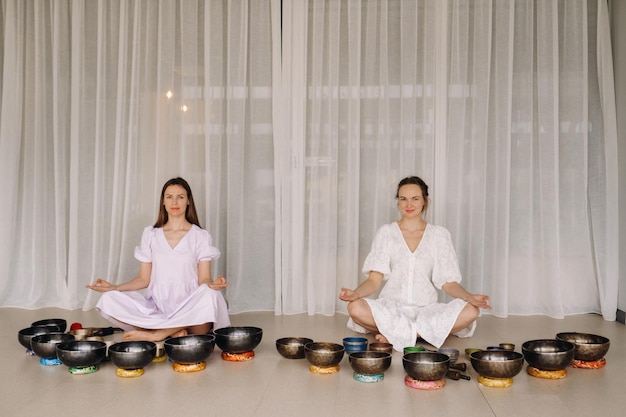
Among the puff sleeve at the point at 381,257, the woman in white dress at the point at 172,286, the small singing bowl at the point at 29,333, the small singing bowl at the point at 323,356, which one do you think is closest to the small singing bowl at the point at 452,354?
the small singing bowl at the point at 323,356

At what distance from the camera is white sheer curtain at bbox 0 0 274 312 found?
5.06 m

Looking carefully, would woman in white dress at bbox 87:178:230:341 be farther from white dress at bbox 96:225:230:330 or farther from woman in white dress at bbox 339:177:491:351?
woman in white dress at bbox 339:177:491:351

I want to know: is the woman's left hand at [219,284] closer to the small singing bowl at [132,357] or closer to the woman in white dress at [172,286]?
the woman in white dress at [172,286]

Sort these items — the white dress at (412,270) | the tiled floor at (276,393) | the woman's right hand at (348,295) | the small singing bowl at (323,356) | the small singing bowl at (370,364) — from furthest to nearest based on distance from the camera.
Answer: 1. the white dress at (412,270)
2. the woman's right hand at (348,295)
3. the small singing bowl at (323,356)
4. the small singing bowl at (370,364)
5. the tiled floor at (276,393)

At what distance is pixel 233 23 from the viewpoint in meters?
5.03

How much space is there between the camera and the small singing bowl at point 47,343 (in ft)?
11.3

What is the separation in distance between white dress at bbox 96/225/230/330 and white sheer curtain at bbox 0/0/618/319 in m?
0.73

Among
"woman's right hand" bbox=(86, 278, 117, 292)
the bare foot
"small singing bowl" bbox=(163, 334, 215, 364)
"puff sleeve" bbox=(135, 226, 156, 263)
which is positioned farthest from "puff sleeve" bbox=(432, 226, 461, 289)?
"woman's right hand" bbox=(86, 278, 117, 292)

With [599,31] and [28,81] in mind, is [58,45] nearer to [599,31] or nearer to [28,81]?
[28,81]

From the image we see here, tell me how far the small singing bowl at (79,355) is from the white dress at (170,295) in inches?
24.8

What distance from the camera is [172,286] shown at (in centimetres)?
429

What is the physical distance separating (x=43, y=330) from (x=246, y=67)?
2259 millimetres

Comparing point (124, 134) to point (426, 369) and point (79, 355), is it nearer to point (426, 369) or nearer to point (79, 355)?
point (79, 355)

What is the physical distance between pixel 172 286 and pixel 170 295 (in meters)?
0.05
